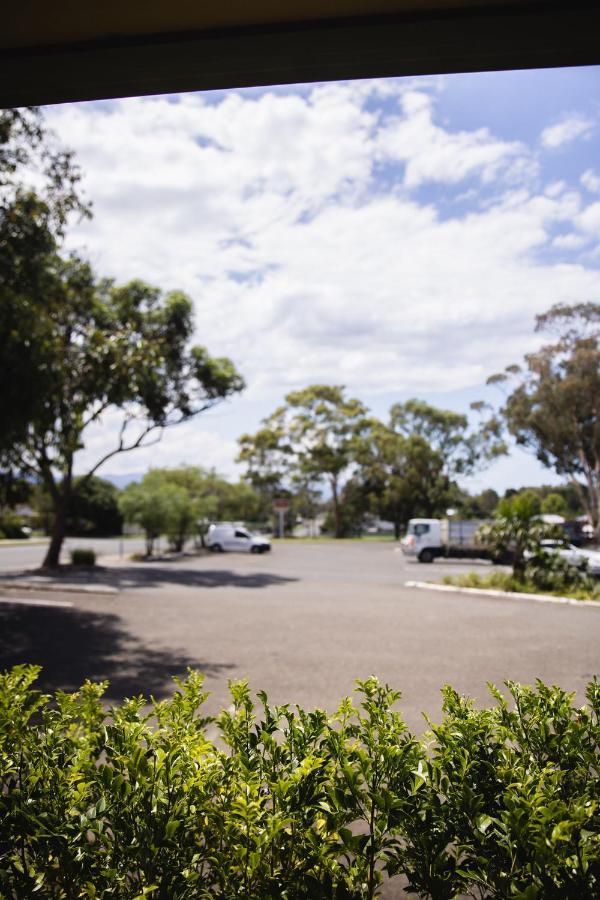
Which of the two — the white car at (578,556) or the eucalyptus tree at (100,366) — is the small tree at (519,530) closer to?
the white car at (578,556)

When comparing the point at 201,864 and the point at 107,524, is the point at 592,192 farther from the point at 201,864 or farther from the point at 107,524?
the point at 107,524

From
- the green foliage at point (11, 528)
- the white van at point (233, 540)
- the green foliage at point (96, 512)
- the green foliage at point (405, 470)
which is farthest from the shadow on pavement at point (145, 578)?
the green foliage at point (11, 528)

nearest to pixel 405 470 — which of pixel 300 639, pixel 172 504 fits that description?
pixel 172 504

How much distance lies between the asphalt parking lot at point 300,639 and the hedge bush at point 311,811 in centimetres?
86

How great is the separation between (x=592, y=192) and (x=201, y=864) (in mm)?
2349

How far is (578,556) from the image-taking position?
10.3 meters

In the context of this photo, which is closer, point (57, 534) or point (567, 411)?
point (567, 411)

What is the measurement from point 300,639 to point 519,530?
6507mm

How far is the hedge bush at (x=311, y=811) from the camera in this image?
126 cm

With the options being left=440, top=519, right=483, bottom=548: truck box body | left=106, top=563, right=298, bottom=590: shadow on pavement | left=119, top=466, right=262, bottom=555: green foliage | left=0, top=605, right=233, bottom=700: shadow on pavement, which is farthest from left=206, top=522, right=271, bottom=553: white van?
left=0, top=605, right=233, bottom=700: shadow on pavement

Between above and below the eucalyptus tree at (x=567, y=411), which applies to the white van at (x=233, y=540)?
below

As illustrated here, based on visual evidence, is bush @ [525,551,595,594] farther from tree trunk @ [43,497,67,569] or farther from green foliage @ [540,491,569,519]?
tree trunk @ [43,497,67,569]

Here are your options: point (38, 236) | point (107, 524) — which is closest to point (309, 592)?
point (38, 236)

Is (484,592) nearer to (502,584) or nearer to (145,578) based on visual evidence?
(502,584)
